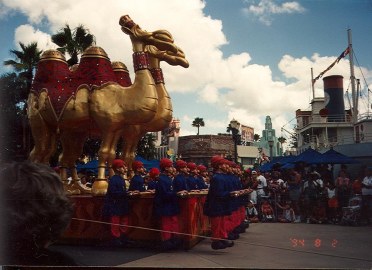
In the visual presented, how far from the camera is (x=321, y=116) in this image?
2631mm

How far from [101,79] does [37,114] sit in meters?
0.81

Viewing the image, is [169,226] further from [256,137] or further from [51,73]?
[51,73]

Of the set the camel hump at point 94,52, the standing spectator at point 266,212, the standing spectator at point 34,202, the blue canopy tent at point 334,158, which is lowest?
the standing spectator at point 266,212

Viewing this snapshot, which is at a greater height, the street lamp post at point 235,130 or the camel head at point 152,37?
the camel head at point 152,37

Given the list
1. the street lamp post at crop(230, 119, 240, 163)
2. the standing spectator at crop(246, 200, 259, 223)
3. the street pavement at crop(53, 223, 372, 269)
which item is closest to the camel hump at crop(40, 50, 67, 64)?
the street pavement at crop(53, 223, 372, 269)

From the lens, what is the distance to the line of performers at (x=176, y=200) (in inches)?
122

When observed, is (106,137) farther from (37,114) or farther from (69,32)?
(69,32)

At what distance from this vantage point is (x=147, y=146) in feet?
15.4

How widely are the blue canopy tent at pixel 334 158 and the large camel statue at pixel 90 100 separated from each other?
6.53 ft

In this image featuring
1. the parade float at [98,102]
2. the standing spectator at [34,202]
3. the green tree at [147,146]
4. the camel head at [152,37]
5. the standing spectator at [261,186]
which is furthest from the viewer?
the green tree at [147,146]

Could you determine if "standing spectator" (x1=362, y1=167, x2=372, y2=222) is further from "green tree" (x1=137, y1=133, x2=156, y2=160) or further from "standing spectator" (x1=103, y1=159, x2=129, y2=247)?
"green tree" (x1=137, y1=133, x2=156, y2=160)

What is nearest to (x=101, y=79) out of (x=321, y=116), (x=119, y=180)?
(x=119, y=180)

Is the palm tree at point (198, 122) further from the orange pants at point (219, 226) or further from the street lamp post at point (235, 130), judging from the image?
the orange pants at point (219, 226)

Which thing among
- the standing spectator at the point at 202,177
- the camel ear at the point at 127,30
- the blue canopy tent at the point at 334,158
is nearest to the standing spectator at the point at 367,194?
the blue canopy tent at the point at 334,158
